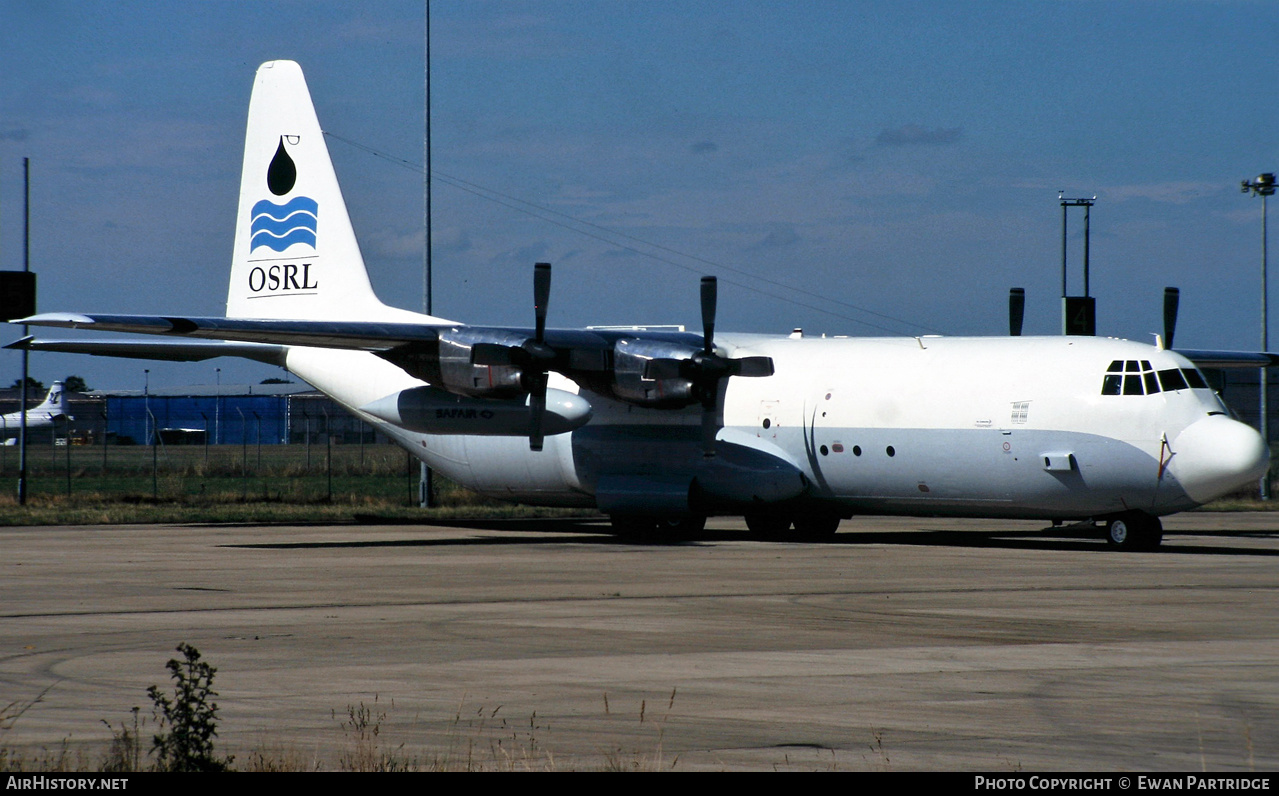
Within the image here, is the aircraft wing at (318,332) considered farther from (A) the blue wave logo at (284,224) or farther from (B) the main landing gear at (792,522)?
(A) the blue wave logo at (284,224)

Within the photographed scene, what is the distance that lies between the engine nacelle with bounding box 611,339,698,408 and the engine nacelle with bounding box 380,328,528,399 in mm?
1773

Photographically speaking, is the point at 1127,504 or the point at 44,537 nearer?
the point at 1127,504

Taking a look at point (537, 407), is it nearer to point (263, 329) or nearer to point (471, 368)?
point (471, 368)

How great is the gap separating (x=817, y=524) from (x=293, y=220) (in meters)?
13.7

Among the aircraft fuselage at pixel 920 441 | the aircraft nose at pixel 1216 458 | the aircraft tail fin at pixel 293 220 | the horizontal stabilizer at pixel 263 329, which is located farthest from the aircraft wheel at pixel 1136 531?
the aircraft tail fin at pixel 293 220

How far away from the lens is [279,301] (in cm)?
3419

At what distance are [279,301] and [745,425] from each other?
40.2 feet

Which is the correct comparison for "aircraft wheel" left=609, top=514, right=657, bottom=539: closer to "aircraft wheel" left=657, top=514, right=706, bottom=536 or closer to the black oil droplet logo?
"aircraft wheel" left=657, top=514, right=706, bottom=536

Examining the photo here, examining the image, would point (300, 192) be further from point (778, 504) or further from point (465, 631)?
point (465, 631)

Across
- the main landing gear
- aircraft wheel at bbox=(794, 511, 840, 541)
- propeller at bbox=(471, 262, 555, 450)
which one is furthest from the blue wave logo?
aircraft wheel at bbox=(794, 511, 840, 541)

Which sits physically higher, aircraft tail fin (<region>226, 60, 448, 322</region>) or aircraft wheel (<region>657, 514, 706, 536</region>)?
aircraft tail fin (<region>226, 60, 448, 322</region>)

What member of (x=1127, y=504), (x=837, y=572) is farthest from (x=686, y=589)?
(x=1127, y=504)

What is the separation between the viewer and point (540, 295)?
2650 centimetres

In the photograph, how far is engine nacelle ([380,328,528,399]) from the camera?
85.5 feet
